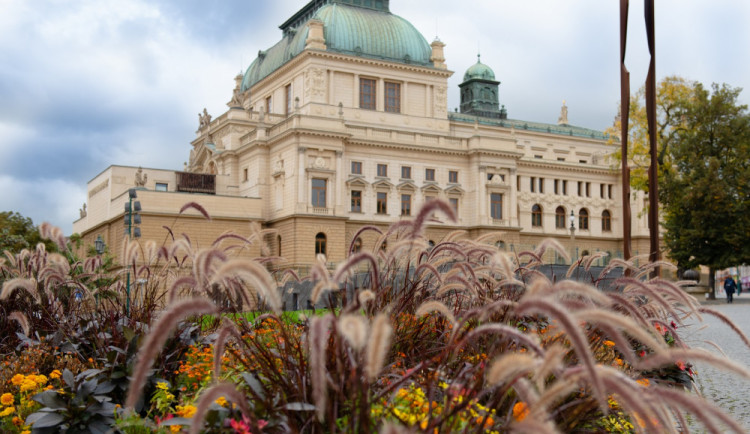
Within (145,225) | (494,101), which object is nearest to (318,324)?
(145,225)

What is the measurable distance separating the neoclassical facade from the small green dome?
9816 millimetres

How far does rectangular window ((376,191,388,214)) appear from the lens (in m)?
51.2

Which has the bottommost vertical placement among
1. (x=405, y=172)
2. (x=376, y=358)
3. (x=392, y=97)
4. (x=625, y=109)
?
(x=376, y=358)

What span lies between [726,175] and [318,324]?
39834 mm

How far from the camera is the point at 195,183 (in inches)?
2029

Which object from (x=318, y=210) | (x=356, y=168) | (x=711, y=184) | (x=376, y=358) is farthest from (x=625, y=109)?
(x=356, y=168)

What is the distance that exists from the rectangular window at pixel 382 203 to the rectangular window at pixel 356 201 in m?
1.44

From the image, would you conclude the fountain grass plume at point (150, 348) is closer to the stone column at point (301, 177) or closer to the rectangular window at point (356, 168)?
the stone column at point (301, 177)

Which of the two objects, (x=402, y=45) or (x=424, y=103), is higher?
(x=402, y=45)

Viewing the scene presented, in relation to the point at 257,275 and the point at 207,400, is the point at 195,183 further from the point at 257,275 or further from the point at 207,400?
the point at 207,400

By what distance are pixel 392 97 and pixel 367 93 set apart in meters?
1.98

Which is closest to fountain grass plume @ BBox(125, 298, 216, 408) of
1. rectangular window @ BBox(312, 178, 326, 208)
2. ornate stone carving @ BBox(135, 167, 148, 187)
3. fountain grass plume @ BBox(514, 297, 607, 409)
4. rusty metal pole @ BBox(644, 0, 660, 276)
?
fountain grass plume @ BBox(514, 297, 607, 409)

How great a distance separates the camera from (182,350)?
6660mm

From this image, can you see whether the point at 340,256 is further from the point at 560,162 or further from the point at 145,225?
the point at 560,162
